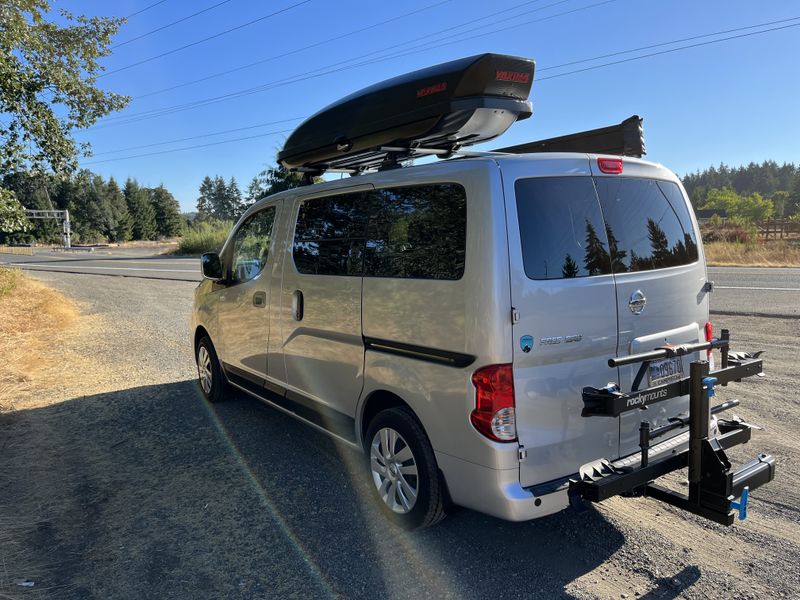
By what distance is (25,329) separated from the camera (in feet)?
34.7

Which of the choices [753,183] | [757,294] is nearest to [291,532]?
[757,294]

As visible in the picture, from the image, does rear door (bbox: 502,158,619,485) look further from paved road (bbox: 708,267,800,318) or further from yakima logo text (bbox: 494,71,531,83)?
paved road (bbox: 708,267,800,318)

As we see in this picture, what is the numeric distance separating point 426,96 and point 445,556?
2.88 metres

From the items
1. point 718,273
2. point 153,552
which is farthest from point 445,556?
point 718,273

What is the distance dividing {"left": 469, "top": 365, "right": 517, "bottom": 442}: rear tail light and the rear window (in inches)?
20.6

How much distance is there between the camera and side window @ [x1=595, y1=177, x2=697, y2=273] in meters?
3.04

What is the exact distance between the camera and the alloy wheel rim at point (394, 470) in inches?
124

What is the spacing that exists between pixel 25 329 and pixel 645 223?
1157cm

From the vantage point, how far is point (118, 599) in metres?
2.71

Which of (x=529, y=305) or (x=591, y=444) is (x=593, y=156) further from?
(x=591, y=444)

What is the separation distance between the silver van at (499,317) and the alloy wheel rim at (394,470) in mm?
12

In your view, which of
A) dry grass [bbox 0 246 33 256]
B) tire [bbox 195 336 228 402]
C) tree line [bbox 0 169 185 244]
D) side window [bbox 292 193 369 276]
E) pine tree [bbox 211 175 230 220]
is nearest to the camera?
side window [bbox 292 193 369 276]

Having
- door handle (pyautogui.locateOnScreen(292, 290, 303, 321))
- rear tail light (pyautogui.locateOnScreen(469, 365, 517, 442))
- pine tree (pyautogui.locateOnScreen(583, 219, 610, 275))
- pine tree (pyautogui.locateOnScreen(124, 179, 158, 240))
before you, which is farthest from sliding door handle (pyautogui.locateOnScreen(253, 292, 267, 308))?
pine tree (pyautogui.locateOnScreen(124, 179, 158, 240))

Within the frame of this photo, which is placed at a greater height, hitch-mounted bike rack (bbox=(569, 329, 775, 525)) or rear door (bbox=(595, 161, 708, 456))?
rear door (bbox=(595, 161, 708, 456))
